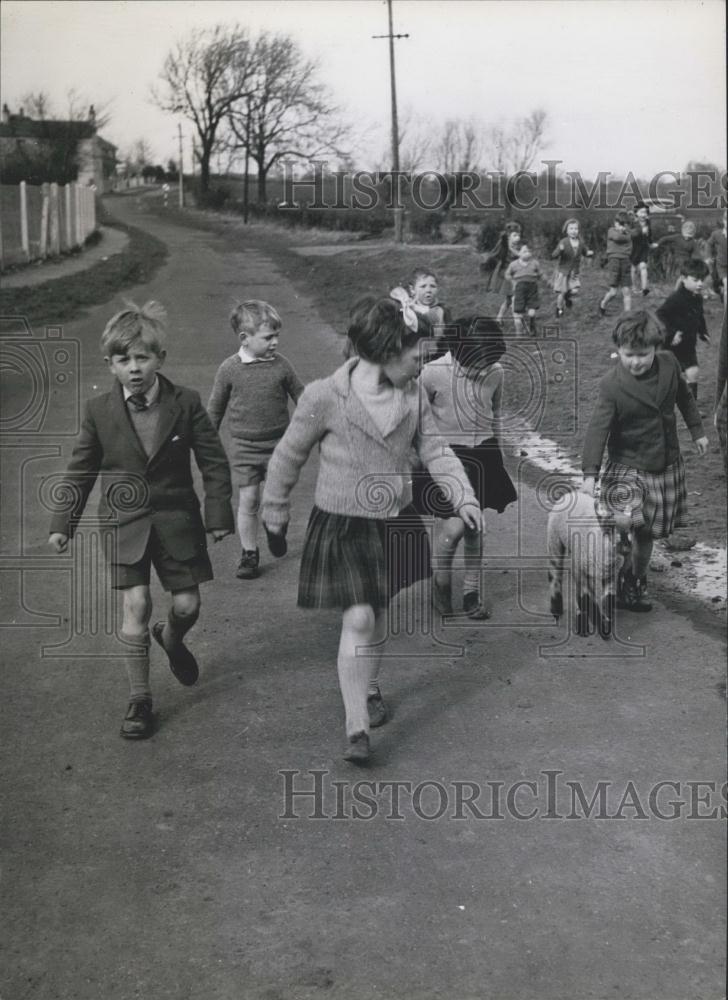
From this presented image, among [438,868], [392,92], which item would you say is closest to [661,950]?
[438,868]

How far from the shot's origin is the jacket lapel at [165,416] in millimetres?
4566

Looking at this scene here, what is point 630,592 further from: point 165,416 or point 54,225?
point 54,225

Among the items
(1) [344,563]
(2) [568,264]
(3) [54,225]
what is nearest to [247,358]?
(1) [344,563]

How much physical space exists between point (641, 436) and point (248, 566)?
2.35m

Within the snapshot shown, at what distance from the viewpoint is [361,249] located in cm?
3206

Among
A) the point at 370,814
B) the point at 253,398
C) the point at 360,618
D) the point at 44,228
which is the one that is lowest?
the point at 370,814

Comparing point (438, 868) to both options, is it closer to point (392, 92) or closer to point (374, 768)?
point (374, 768)

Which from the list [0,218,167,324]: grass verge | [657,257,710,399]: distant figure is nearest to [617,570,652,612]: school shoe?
[657,257,710,399]: distant figure

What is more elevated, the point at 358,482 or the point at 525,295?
the point at 525,295

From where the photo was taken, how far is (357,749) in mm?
4320

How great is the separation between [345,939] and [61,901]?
873 millimetres

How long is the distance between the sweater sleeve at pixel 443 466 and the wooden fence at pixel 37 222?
22205 mm

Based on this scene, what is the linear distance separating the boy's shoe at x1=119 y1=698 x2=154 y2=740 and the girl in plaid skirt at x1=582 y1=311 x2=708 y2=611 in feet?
7.73

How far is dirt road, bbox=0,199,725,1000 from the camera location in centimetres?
317
